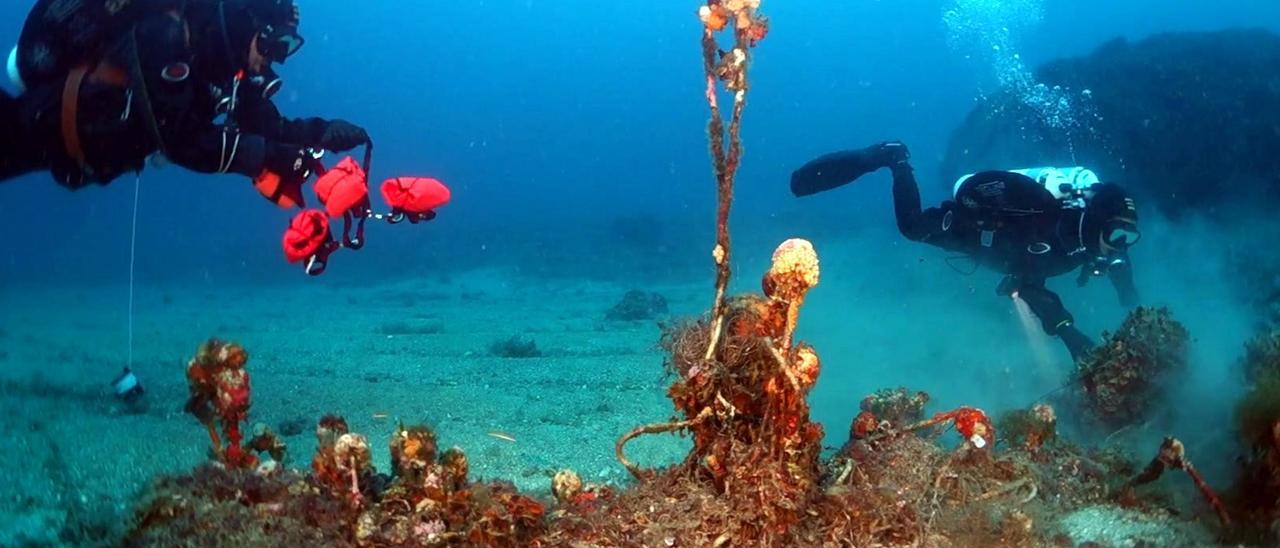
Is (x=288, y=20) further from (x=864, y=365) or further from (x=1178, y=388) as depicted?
(x=864, y=365)

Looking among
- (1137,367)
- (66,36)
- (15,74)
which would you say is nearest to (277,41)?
(66,36)

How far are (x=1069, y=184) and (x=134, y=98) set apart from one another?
30.9 ft

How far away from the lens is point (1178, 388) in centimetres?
643

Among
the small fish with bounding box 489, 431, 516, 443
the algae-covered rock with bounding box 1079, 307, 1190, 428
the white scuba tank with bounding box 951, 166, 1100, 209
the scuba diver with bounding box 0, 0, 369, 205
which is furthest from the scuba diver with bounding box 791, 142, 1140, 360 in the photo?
the scuba diver with bounding box 0, 0, 369, 205

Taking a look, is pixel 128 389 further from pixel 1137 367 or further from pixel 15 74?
pixel 1137 367

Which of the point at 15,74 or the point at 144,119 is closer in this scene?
the point at 144,119

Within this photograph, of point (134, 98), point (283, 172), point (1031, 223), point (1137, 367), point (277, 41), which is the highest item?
point (1031, 223)

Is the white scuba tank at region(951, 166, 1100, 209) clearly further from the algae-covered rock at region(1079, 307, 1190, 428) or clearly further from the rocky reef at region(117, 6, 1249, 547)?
the rocky reef at region(117, 6, 1249, 547)

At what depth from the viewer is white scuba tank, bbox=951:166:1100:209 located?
8.72 metres

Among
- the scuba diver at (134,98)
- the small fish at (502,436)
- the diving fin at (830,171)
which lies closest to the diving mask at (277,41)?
the scuba diver at (134,98)

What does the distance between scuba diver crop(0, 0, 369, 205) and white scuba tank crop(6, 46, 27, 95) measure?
1 cm

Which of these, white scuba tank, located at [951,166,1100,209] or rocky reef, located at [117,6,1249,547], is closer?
rocky reef, located at [117,6,1249,547]

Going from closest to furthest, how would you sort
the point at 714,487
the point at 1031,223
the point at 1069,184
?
the point at 714,487, the point at 1069,184, the point at 1031,223

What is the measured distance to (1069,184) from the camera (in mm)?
8945
